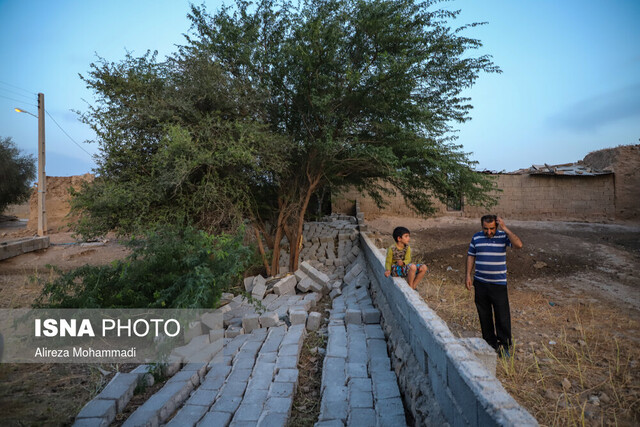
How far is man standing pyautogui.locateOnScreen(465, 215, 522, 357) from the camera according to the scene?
416 cm

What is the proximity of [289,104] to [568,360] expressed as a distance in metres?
7.49

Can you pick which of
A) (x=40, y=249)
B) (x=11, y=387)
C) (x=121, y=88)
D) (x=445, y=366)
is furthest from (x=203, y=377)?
(x=40, y=249)

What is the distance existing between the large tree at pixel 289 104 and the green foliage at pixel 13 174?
881 inches

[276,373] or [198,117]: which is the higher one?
[198,117]

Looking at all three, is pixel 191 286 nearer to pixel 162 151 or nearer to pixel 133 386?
pixel 133 386

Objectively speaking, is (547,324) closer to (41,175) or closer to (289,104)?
(289,104)

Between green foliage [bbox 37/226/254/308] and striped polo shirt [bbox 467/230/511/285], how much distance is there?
3578 mm

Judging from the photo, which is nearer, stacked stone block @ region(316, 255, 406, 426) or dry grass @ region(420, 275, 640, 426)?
dry grass @ region(420, 275, 640, 426)

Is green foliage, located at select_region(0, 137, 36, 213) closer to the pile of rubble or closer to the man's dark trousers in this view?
the pile of rubble

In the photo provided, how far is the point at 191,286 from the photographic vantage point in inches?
189

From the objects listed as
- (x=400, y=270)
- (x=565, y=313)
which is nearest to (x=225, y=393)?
(x=400, y=270)

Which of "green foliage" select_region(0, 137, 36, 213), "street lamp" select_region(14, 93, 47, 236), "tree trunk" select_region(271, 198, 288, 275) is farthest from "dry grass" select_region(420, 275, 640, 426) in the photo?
"green foliage" select_region(0, 137, 36, 213)

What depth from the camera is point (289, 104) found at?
8812 millimetres

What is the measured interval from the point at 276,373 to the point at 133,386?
1.56m
